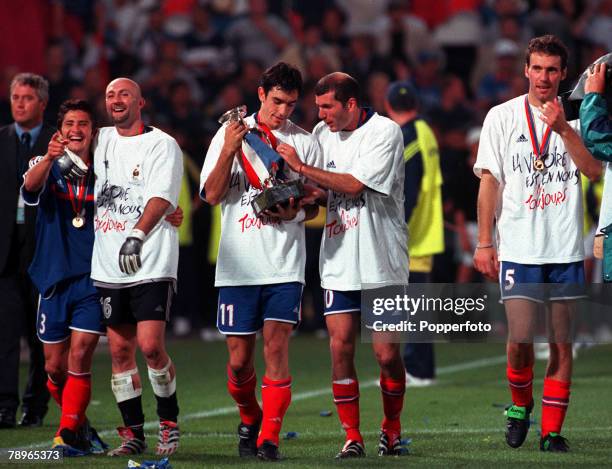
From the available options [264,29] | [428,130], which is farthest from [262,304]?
[264,29]

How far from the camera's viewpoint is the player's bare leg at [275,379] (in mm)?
7762

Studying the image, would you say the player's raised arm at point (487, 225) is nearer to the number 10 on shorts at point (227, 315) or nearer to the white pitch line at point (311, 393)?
the number 10 on shorts at point (227, 315)

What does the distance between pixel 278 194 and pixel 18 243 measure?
3.07 m

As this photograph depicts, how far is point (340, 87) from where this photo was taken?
793 centimetres

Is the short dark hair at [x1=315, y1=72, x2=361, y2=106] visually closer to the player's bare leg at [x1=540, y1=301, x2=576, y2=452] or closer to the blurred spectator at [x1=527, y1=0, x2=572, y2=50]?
the player's bare leg at [x1=540, y1=301, x2=576, y2=452]

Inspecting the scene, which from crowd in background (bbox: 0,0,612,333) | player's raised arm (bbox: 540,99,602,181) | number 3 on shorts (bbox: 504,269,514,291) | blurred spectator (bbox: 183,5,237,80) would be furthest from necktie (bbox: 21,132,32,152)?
blurred spectator (bbox: 183,5,237,80)

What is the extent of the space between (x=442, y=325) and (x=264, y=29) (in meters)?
12.7

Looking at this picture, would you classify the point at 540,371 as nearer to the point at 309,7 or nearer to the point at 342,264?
the point at 342,264

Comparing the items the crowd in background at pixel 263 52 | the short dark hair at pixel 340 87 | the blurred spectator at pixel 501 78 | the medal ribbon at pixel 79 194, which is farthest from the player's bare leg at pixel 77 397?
the blurred spectator at pixel 501 78

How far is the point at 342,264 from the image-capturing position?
313 inches

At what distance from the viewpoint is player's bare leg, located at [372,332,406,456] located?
314 inches

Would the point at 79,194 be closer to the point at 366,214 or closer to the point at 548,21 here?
the point at 366,214

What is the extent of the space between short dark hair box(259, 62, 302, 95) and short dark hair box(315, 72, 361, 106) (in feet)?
0.51

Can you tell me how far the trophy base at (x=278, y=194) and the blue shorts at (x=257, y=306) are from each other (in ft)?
1.61
